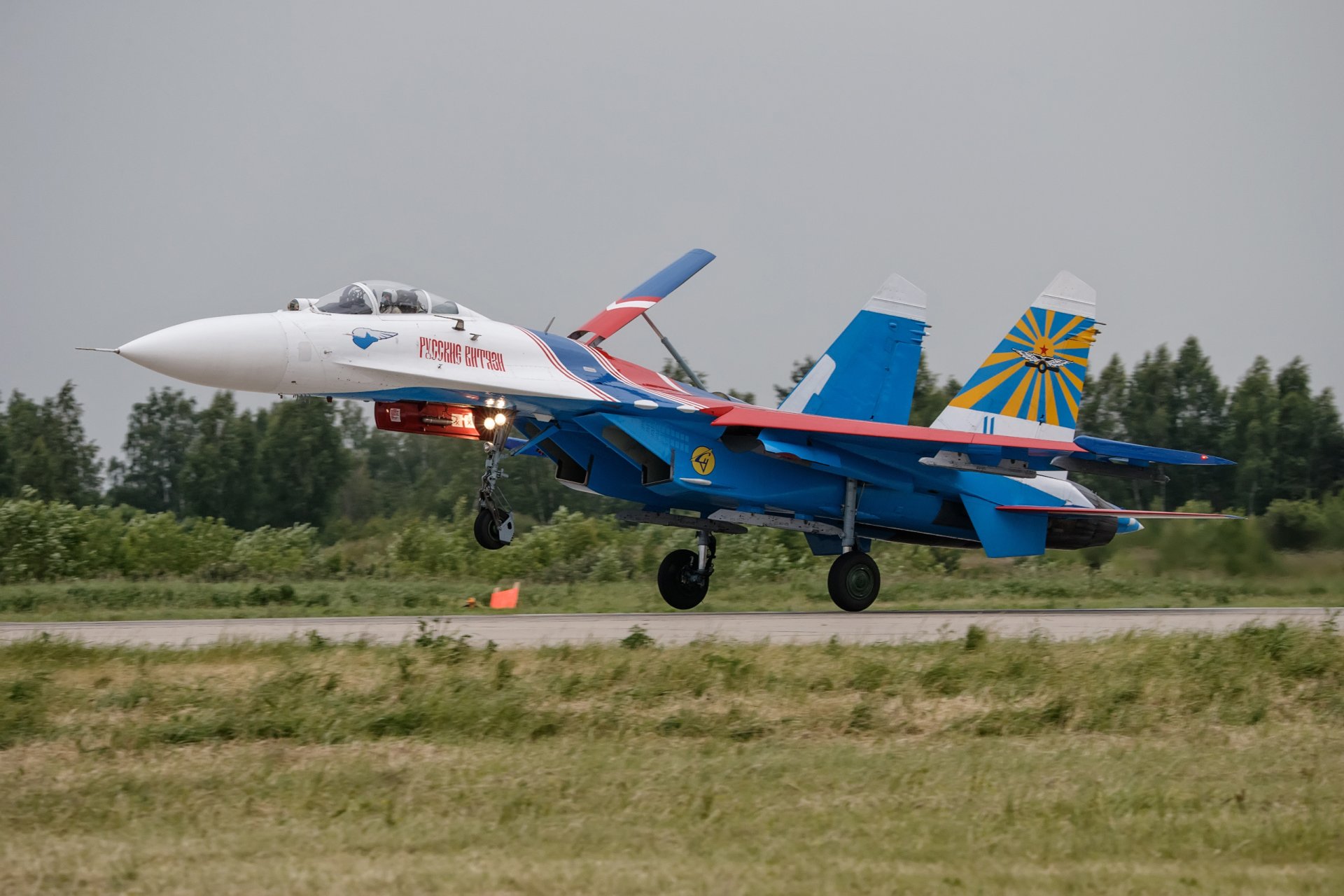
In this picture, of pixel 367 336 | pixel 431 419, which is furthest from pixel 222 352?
pixel 431 419

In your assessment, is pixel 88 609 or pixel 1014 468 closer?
pixel 1014 468

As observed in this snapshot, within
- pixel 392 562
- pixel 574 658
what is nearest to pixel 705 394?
pixel 574 658

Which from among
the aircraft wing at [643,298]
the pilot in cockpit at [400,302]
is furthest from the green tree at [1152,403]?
the pilot in cockpit at [400,302]

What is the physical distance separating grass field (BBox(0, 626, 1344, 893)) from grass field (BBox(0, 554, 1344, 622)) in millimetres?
6145

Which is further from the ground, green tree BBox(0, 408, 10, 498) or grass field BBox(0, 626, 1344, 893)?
green tree BBox(0, 408, 10, 498)

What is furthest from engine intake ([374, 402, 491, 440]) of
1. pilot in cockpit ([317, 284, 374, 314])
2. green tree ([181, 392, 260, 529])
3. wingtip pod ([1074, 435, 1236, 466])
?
green tree ([181, 392, 260, 529])

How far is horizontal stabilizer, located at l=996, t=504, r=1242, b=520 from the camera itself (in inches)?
667

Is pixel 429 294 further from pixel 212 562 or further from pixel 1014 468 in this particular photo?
pixel 212 562

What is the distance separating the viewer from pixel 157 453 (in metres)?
49.0

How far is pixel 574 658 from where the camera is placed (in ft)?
34.2

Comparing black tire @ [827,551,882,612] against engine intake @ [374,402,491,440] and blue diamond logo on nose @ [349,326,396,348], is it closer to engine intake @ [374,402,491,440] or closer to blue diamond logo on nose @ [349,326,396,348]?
engine intake @ [374,402,491,440]

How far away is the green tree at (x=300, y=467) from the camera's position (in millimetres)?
39969

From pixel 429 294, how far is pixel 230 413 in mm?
32951

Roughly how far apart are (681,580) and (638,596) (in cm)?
253
